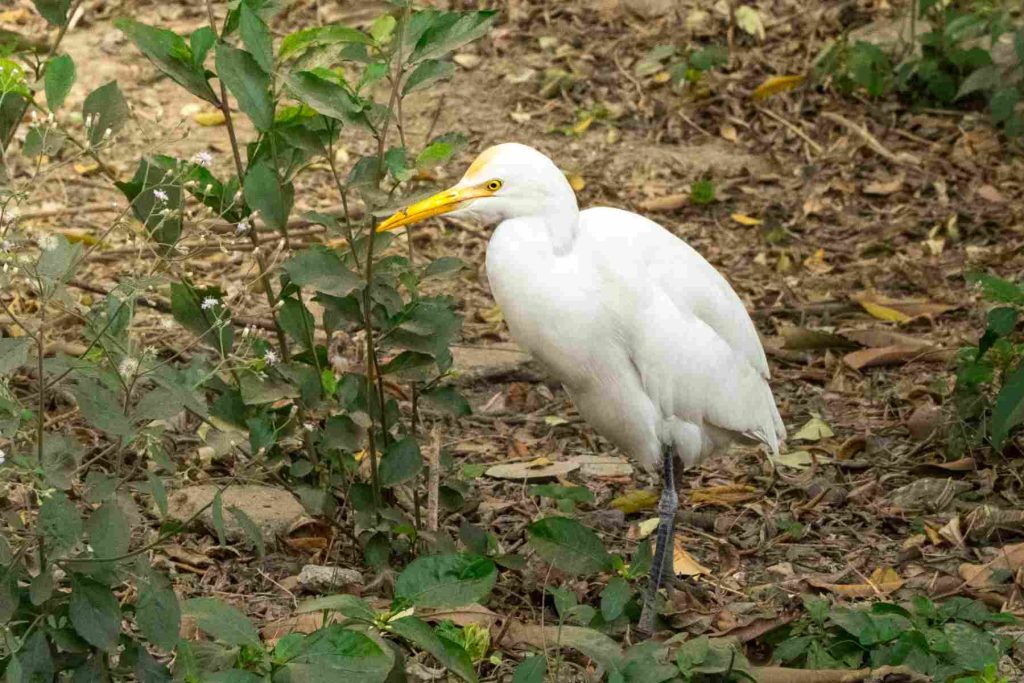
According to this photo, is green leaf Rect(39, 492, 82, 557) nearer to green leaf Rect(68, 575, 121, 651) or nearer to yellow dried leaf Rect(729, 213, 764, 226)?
green leaf Rect(68, 575, 121, 651)

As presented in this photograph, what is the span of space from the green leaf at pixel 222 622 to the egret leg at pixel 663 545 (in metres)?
1.23

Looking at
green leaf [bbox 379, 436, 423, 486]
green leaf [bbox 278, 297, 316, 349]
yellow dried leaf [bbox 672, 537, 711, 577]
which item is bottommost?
yellow dried leaf [bbox 672, 537, 711, 577]

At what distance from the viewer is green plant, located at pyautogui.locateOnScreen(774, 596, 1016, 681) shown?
332 cm

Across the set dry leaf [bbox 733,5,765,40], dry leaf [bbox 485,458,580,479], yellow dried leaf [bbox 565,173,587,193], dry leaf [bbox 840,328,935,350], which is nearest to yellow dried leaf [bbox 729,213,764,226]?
yellow dried leaf [bbox 565,173,587,193]

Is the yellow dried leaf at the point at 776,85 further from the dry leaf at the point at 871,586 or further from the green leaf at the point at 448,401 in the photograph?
the green leaf at the point at 448,401

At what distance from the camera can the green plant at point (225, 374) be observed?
2695mm

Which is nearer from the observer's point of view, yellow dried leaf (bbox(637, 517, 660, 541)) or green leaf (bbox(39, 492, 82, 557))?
green leaf (bbox(39, 492, 82, 557))

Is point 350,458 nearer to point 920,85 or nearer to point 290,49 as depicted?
point 290,49

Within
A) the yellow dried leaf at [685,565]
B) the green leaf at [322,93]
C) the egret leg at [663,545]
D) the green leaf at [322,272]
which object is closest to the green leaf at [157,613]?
the green leaf at [322,272]

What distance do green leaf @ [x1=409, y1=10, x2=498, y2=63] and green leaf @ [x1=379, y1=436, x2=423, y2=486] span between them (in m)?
0.93

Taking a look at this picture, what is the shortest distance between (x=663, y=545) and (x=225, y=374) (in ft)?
4.06

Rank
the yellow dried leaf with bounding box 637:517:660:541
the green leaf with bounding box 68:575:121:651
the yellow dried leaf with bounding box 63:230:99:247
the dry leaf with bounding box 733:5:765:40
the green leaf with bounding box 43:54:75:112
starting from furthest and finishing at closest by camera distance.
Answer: the dry leaf with bounding box 733:5:765:40, the yellow dried leaf with bounding box 63:230:99:247, the yellow dried leaf with bounding box 637:517:660:541, the green leaf with bounding box 43:54:75:112, the green leaf with bounding box 68:575:121:651

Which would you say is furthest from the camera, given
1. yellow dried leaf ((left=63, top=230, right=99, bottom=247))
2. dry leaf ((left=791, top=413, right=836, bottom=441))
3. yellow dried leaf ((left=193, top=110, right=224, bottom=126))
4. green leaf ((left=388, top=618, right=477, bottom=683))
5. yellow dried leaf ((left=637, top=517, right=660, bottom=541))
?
yellow dried leaf ((left=193, top=110, right=224, bottom=126))

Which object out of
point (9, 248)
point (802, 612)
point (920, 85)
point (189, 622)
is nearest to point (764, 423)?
point (802, 612)
